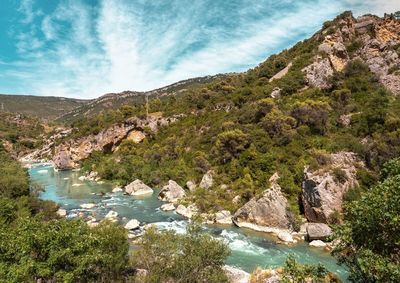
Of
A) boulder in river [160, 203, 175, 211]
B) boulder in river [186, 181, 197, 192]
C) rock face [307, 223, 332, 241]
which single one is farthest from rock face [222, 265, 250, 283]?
boulder in river [186, 181, 197, 192]

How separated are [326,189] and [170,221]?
18324 millimetres

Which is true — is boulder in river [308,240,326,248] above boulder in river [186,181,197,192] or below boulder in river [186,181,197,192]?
below

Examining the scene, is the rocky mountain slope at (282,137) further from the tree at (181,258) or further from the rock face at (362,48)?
the tree at (181,258)

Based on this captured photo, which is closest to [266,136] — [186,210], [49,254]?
[186,210]

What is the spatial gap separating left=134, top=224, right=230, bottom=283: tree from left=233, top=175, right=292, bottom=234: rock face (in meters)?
15.7

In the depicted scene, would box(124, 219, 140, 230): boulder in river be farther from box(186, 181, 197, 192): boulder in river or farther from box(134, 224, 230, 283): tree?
box(186, 181, 197, 192): boulder in river

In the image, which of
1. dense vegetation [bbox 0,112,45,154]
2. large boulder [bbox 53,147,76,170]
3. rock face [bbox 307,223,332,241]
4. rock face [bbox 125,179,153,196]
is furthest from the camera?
dense vegetation [bbox 0,112,45,154]

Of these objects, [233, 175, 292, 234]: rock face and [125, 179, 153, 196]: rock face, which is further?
[125, 179, 153, 196]: rock face

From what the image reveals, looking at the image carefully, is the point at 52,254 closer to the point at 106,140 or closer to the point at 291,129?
the point at 291,129

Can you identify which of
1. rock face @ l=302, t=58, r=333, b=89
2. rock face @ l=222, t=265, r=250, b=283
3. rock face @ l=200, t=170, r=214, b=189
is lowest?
rock face @ l=222, t=265, r=250, b=283

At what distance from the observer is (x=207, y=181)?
49.9 m

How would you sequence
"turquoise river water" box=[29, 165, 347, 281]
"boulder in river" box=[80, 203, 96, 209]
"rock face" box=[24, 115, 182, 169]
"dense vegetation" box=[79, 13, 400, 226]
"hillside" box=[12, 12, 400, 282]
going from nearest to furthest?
"hillside" box=[12, 12, 400, 282]
"turquoise river water" box=[29, 165, 347, 281]
"dense vegetation" box=[79, 13, 400, 226]
"boulder in river" box=[80, 203, 96, 209]
"rock face" box=[24, 115, 182, 169]

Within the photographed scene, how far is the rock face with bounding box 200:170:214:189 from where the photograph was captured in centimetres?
4919

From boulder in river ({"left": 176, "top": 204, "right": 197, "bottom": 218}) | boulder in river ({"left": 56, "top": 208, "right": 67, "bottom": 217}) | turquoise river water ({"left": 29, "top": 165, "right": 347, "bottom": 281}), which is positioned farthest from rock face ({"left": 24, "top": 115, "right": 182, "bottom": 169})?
boulder in river ({"left": 176, "top": 204, "right": 197, "bottom": 218})
